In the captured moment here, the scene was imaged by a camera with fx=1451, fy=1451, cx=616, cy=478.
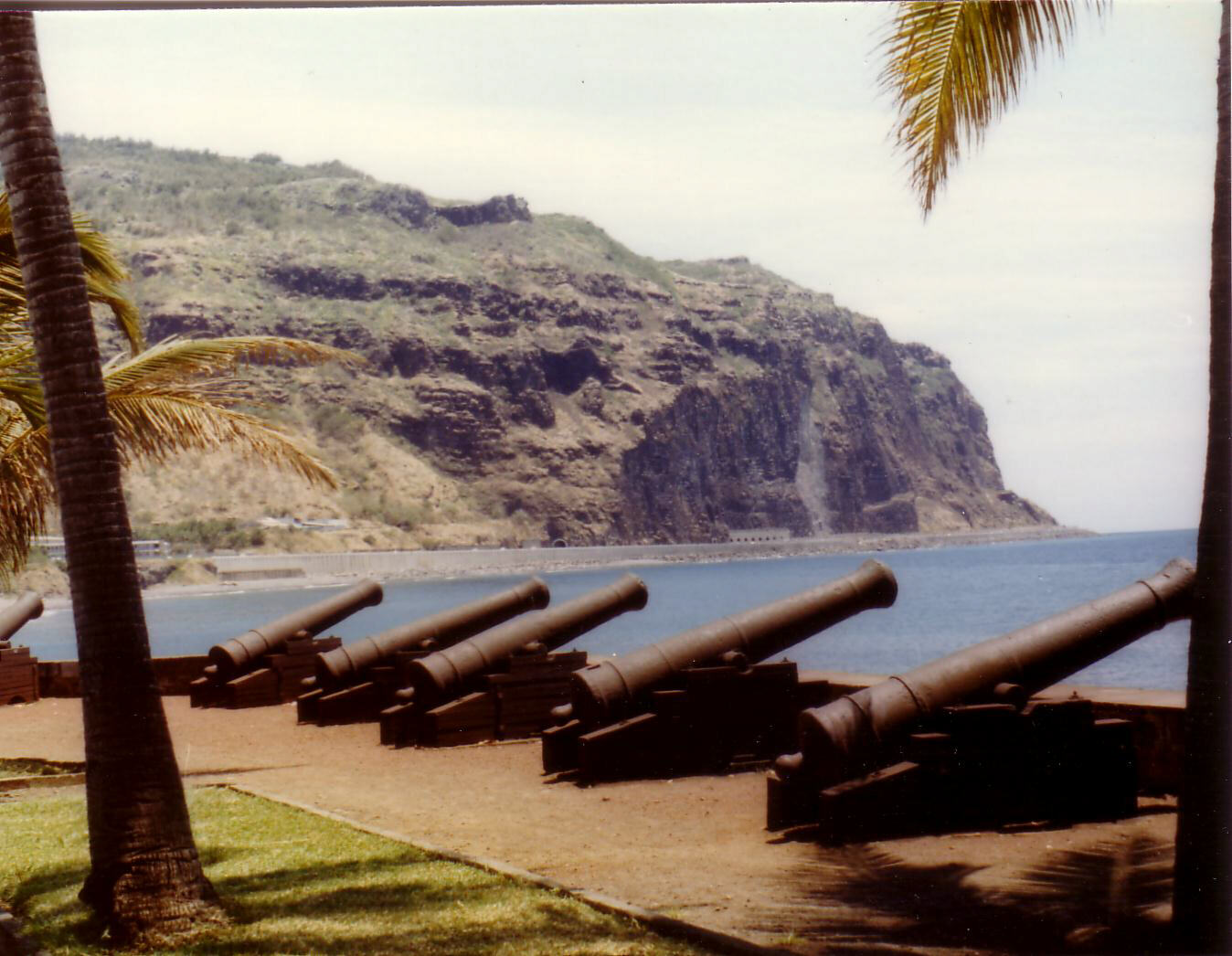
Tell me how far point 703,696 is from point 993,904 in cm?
415

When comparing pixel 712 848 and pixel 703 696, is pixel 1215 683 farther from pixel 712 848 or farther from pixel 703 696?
pixel 703 696

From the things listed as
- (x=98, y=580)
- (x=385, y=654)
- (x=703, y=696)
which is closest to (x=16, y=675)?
(x=385, y=654)

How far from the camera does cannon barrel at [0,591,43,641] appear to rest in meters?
18.1

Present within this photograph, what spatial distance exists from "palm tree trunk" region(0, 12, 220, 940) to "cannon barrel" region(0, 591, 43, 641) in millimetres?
12803

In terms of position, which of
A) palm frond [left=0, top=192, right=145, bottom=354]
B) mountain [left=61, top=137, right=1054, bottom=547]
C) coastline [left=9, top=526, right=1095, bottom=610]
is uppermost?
mountain [left=61, top=137, right=1054, bottom=547]

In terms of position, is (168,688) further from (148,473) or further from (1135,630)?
(148,473)

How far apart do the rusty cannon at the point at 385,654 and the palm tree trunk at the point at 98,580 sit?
7.81 meters

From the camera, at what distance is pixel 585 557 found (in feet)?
273

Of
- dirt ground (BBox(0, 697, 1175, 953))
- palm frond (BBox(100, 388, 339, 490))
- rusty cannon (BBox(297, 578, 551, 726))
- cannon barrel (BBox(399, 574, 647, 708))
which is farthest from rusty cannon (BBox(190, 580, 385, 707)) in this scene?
palm frond (BBox(100, 388, 339, 490))

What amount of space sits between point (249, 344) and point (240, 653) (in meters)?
7.38

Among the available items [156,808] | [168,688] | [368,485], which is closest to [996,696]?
[156,808]

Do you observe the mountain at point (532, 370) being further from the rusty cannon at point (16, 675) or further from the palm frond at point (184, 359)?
the palm frond at point (184, 359)

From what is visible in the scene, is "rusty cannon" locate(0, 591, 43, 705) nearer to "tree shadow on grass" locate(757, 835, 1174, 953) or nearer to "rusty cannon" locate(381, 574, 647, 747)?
"rusty cannon" locate(381, 574, 647, 747)

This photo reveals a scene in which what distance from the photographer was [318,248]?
74.9 metres
